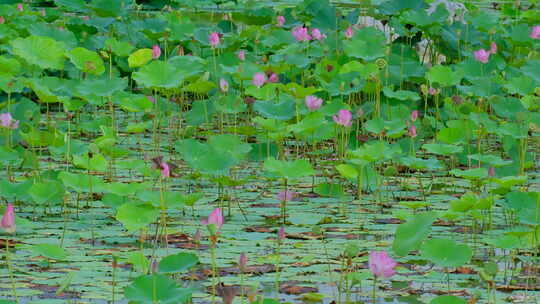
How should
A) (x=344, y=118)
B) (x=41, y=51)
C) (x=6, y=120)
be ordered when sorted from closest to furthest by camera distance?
(x=6, y=120), (x=344, y=118), (x=41, y=51)

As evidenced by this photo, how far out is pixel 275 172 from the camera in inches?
128

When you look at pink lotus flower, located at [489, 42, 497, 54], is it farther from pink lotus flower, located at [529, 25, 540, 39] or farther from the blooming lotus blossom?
the blooming lotus blossom

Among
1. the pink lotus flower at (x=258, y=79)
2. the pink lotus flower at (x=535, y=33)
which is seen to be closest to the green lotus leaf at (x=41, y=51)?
the pink lotus flower at (x=258, y=79)

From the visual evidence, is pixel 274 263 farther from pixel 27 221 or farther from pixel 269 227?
pixel 27 221

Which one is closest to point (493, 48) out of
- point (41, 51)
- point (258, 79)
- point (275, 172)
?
point (258, 79)

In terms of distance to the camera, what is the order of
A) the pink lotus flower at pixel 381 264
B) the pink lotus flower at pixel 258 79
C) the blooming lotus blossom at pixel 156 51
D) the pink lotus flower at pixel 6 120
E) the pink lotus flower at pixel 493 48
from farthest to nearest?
the pink lotus flower at pixel 493 48 → the blooming lotus blossom at pixel 156 51 → the pink lotus flower at pixel 258 79 → the pink lotus flower at pixel 6 120 → the pink lotus flower at pixel 381 264

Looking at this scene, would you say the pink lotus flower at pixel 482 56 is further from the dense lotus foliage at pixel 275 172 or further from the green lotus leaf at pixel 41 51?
the green lotus leaf at pixel 41 51

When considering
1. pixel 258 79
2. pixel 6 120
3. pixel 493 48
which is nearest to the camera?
pixel 6 120

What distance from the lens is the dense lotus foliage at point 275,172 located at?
103 inches

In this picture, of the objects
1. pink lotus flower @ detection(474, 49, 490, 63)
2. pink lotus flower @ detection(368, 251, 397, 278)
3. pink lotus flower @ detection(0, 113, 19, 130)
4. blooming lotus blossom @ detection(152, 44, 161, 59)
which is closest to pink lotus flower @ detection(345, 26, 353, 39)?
pink lotus flower @ detection(474, 49, 490, 63)

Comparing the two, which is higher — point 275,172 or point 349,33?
point 349,33

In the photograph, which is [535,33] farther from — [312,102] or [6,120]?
[6,120]

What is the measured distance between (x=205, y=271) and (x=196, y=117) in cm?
182

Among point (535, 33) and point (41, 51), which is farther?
point (535, 33)
